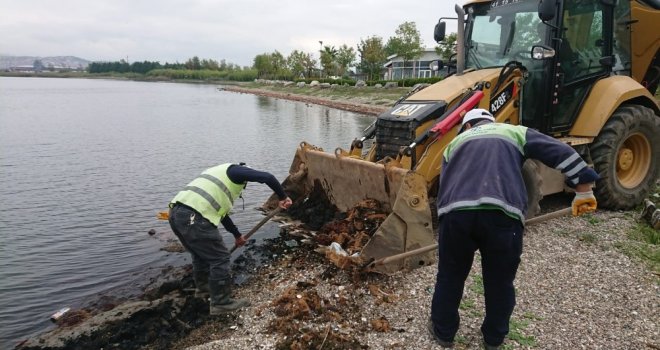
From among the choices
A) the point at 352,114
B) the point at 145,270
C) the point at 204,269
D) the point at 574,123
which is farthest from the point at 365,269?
the point at 352,114

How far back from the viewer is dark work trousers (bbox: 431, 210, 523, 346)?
3680mm

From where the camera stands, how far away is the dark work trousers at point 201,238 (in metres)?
5.04

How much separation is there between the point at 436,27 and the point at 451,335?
17.5ft

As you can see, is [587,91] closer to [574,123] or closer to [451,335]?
[574,123]

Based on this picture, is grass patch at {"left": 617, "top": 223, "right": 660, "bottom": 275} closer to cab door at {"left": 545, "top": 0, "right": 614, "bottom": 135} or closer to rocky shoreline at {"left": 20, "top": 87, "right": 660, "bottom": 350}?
rocky shoreline at {"left": 20, "top": 87, "right": 660, "bottom": 350}

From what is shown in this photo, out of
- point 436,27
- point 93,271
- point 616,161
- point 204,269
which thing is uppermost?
point 436,27

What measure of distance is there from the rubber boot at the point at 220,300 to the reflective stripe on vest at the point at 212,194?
675 millimetres

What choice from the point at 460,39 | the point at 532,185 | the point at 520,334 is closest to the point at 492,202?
the point at 520,334

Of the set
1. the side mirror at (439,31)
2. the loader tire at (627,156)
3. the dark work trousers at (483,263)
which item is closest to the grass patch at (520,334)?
the dark work trousers at (483,263)

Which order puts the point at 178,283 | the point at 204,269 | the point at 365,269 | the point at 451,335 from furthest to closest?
the point at 178,283 → the point at 204,269 → the point at 365,269 → the point at 451,335

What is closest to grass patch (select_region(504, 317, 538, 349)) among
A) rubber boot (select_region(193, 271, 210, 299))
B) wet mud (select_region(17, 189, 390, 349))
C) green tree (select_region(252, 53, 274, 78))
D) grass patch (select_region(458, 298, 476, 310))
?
grass patch (select_region(458, 298, 476, 310))

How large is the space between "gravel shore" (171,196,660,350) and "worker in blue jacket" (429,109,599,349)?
0.54m

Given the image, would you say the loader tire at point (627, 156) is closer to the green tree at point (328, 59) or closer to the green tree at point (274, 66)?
the green tree at point (328, 59)

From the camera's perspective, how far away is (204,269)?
5.85 meters
